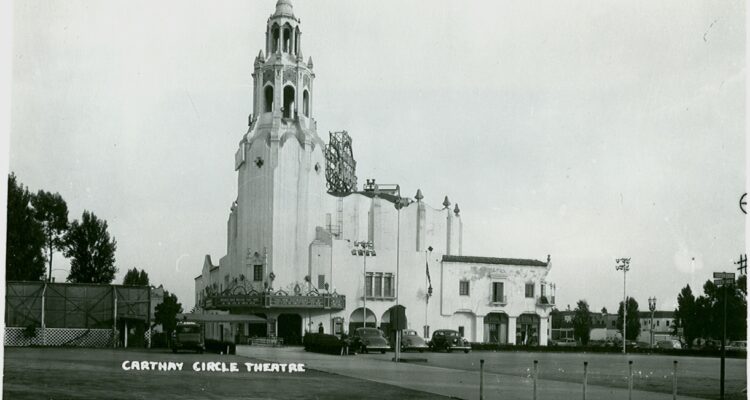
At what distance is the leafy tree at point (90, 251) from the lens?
2515 inches

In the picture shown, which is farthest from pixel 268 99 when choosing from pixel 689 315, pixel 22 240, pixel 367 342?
pixel 689 315

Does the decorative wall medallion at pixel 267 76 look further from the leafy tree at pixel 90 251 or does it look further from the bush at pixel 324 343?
the bush at pixel 324 343

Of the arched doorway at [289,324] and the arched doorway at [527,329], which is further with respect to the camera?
the arched doorway at [527,329]

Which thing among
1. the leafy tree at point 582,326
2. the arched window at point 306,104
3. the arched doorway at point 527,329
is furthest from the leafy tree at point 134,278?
the leafy tree at point 582,326

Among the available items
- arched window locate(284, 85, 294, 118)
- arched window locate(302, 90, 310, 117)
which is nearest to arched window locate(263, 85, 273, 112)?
arched window locate(284, 85, 294, 118)

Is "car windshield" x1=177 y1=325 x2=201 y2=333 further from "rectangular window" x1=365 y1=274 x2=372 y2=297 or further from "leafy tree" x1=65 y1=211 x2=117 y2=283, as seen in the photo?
"rectangular window" x1=365 y1=274 x2=372 y2=297

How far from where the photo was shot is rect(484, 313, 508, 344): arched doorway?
83.8m

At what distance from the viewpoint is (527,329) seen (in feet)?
278

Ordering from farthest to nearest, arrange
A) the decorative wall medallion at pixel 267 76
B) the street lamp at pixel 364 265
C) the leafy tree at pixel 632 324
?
the leafy tree at pixel 632 324, the decorative wall medallion at pixel 267 76, the street lamp at pixel 364 265

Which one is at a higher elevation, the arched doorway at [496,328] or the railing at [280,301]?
the railing at [280,301]

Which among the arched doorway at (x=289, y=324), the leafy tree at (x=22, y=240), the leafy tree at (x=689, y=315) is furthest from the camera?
the leafy tree at (x=689, y=315)

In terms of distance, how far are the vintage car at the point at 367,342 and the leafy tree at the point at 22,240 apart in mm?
20536

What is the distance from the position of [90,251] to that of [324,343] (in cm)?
2257

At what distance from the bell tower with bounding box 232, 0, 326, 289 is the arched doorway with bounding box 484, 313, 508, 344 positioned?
56.7 ft
